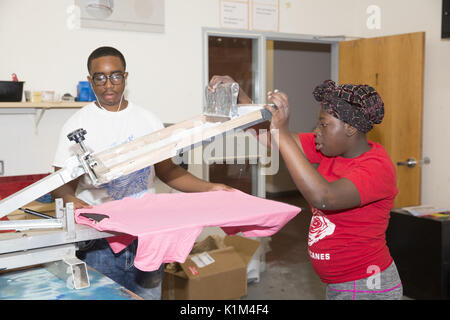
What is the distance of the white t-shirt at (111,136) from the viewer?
194 cm

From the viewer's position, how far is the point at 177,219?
4.78 feet

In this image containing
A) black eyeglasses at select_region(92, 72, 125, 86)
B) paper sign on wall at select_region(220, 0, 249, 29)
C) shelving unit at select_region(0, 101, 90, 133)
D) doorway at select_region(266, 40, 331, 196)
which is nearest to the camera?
black eyeglasses at select_region(92, 72, 125, 86)

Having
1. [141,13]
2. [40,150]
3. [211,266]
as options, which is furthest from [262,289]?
[141,13]

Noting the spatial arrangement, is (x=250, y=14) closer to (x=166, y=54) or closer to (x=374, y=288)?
(x=166, y=54)

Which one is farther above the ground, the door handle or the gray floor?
the door handle

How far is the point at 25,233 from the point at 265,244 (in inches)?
124

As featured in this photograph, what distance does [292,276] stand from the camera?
158 inches

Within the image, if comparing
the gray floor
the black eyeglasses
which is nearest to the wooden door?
the gray floor

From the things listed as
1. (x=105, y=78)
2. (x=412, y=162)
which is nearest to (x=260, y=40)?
(x=412, y=162)

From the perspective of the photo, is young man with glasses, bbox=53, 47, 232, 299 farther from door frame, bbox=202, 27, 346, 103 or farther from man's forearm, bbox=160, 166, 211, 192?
door frame, bbox=202, 27, 346, 103

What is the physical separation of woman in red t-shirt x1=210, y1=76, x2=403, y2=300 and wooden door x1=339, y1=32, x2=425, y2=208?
7.65ft

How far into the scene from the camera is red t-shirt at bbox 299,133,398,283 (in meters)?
1.58

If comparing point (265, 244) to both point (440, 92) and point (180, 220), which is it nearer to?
point (440, 92)
